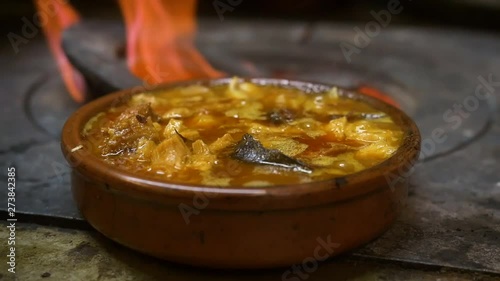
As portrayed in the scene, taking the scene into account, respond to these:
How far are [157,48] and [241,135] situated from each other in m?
2.01

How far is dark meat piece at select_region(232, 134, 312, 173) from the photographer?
2178mm

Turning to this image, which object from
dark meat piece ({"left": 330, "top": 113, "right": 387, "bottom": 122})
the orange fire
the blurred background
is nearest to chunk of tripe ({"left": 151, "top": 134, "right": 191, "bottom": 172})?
dark meat piece ({"left": 330, "top": 113, "right": 387, "bottom": 122})

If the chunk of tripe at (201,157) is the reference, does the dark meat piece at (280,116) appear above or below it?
above

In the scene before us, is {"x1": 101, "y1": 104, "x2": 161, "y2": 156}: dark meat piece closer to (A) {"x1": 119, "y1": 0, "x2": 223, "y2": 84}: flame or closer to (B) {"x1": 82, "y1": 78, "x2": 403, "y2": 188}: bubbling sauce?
(B) {"x1": 82, "y1": 78, "x2": 403, "y2": 188}: bubbling sauce

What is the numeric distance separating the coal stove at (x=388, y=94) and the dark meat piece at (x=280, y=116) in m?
0.64

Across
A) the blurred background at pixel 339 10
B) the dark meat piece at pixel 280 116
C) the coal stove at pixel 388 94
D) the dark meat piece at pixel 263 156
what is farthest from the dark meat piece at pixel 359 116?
the blurred background at pixel 339 10

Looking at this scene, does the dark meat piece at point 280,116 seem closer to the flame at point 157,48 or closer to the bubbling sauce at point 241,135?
the bubbling sauce at point 241,135

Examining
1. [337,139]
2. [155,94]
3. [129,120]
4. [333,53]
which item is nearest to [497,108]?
[333,53]

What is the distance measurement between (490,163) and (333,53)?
7.12ft

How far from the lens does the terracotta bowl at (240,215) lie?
1.97m

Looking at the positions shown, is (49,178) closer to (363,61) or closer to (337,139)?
(337,139)

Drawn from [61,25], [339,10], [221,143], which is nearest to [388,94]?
[221,143]

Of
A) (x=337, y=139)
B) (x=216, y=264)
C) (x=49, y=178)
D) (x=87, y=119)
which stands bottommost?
(x=49, y=178)

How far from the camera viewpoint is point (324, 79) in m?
4.38
